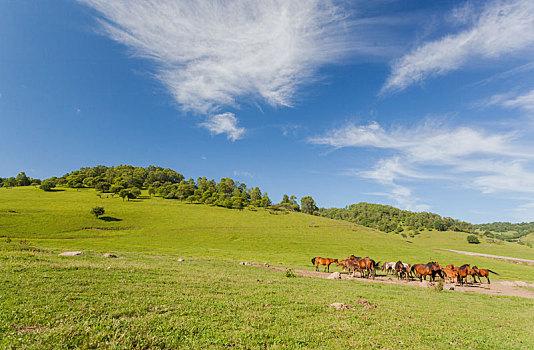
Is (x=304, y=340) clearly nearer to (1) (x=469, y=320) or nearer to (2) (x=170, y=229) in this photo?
(1) (x=469, y=320)

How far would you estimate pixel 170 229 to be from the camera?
81125 millimetres

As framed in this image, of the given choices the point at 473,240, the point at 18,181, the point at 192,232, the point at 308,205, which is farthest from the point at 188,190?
the point at 473,240

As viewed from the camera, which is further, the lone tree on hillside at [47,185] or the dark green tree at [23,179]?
the dark green tree at [23,179]

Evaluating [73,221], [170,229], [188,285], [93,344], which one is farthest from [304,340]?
[73,221]

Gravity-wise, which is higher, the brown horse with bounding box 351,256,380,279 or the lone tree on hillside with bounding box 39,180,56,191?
the lone tree on hillside with bounding box 39,180,56,191

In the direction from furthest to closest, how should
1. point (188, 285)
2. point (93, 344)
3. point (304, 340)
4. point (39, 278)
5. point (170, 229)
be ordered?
point (170, 229) → point (188, 285) → point (39, 278) → point (304, 340) → point (93, 344)

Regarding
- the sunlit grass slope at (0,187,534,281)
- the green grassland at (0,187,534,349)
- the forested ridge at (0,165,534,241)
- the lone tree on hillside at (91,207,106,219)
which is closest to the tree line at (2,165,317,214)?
the forested ridge at (0,165,534,241)

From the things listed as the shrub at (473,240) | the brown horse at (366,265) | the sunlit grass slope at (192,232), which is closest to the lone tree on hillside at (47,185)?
the sunlit grass slope at (192,232)

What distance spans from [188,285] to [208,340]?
8.11 meters

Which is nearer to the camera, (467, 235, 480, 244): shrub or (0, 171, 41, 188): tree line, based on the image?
(467, 235, 480, 244): shrub

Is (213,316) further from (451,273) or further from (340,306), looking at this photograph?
(451,273)

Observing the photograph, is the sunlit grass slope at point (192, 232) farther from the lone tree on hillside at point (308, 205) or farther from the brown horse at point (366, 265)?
the lone tree on hillside at point (308, 205)

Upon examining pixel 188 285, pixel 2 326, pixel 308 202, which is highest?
pixel 308 202

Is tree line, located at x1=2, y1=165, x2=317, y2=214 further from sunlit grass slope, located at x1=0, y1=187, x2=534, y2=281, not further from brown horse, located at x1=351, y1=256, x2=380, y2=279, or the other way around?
brown horse, located at x1=351, y1=256, x2=380, y2=279
